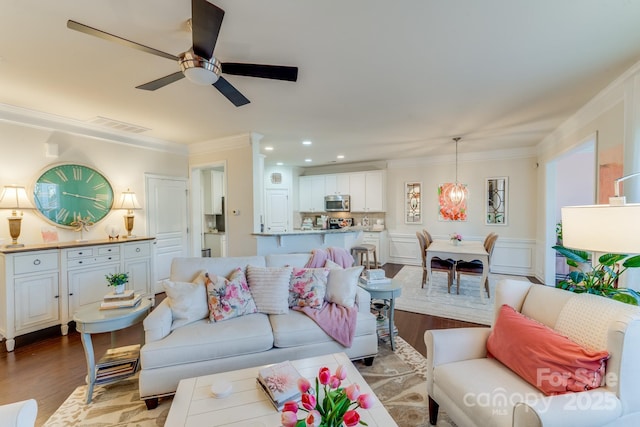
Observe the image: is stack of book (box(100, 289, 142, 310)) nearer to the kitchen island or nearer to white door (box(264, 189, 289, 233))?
the kitchen island

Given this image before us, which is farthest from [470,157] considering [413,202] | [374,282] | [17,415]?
[17,415]

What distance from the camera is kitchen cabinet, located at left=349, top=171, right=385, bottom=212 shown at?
263 inches

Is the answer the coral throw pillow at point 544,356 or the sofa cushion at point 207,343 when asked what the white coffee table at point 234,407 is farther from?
the coral throw pillow at point 544,356

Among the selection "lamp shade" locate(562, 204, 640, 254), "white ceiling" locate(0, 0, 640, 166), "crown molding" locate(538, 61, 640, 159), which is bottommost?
"lamp shade" locate(562, 204, 640, 254)

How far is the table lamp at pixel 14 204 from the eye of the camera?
2.98 m

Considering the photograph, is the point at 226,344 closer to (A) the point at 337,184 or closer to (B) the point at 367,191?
(B) the point at 367,191

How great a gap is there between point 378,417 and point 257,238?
3.31m

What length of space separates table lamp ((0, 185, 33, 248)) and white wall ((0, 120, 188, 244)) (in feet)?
0.56

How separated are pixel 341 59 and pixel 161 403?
2.91 metres

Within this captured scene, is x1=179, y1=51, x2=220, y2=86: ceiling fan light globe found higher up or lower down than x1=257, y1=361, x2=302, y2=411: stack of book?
higher up

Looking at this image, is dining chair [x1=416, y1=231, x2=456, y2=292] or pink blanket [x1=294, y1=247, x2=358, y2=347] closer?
pink blanket [x1=294, y1=247, x2=358, y2=347]

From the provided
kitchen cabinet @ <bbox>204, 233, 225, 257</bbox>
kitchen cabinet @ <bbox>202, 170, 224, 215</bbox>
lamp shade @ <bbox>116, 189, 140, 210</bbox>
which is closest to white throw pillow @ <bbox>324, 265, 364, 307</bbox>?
lamp shade @ <bbox>116, 189, 140, 210</bbox>

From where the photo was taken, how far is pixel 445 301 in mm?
4043

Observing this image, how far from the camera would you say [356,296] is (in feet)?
8.29
